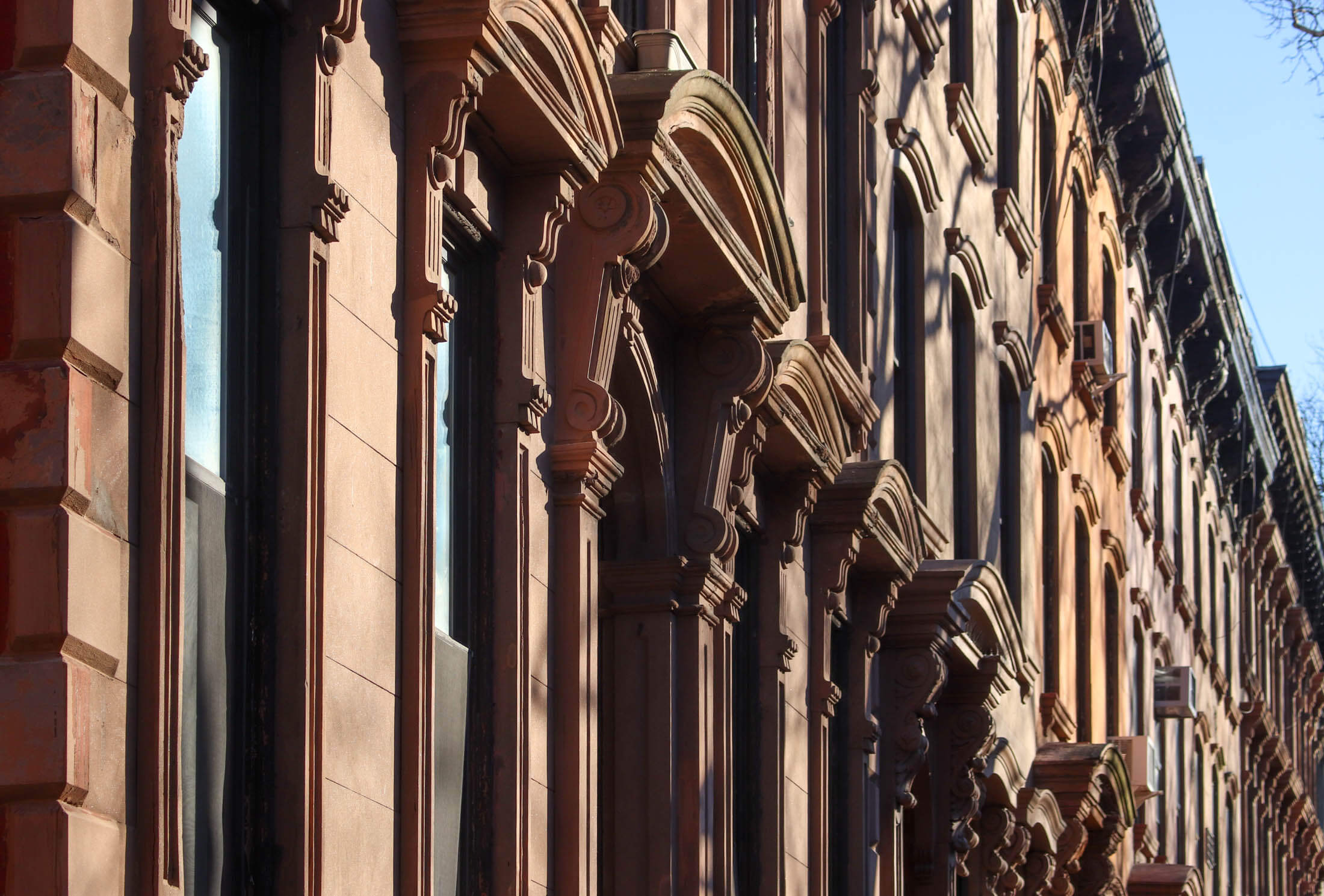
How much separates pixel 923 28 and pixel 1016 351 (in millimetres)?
4564

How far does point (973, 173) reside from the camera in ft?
70.3

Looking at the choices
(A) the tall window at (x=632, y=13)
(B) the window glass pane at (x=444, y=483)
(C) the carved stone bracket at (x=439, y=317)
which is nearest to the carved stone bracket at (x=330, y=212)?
(C) the carved stone bracket at (x=439, y=317)

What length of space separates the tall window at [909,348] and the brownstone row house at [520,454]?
4 centimetres

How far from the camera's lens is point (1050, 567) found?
25.4 meters

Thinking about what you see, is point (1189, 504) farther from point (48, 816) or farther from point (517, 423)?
point (48, 816)

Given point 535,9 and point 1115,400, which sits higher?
point 1115,400

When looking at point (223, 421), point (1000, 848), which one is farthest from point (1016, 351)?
point (223, 421)

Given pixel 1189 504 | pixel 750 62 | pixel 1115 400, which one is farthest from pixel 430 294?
pixel 1189 504

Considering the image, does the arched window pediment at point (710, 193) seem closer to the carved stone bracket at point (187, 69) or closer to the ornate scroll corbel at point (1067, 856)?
the carved stone bracket at point (187, 69)

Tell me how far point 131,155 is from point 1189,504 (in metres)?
34.9

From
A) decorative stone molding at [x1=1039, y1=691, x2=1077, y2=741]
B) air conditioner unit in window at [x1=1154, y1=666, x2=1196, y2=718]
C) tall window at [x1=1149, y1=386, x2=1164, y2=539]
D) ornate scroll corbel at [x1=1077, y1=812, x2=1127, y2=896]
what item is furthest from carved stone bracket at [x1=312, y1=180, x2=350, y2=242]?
tall window at [x1=1149, y1=386, x2=1164, y2=539]

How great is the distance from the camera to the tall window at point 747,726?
45.0 feet

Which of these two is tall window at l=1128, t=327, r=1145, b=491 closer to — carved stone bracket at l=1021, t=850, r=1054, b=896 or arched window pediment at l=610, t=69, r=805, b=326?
carved stone bracket at l=1021, t=850, r=1054, b=896

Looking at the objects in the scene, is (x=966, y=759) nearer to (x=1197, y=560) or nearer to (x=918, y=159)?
(x=918, y=159)
